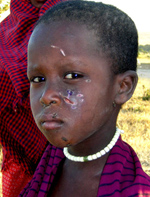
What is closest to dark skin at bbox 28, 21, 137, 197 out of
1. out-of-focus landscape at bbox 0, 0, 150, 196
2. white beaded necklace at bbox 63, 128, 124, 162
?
white beaded necklace at bbox 63, 128, 124, 162

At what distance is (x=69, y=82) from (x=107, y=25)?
11.6 inches

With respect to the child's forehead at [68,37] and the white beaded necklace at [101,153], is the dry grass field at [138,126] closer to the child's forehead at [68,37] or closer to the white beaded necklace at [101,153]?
the white beaded necklace at [101,153]

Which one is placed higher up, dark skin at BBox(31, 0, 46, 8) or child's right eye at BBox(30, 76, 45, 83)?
dark skin at BBox(31, 0, 46, 8)

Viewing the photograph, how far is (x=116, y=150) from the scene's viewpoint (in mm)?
1462

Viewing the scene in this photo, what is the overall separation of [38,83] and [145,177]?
597 mm

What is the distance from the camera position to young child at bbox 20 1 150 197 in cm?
128

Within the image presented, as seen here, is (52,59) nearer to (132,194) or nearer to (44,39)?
(44,39)

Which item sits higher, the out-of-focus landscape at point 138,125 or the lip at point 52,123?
the lip at point 52,123

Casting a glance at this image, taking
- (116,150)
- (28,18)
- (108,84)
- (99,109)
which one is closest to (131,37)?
(108,84)

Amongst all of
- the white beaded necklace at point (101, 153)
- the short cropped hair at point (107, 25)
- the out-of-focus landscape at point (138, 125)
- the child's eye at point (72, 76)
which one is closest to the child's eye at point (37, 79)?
the child's eye at point (72, 76)

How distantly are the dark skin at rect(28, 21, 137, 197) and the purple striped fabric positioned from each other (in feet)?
0.55

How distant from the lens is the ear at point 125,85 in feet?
4.61

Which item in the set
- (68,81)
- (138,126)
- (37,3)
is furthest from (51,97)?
(138,126)

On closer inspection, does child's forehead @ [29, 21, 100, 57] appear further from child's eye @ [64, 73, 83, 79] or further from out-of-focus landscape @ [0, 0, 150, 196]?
out-of-focus landscape @ [0, 0, 150, 196]
